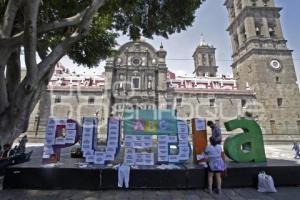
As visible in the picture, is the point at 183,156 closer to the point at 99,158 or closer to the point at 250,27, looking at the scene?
the point at 99,158

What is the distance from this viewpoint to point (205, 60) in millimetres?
56531

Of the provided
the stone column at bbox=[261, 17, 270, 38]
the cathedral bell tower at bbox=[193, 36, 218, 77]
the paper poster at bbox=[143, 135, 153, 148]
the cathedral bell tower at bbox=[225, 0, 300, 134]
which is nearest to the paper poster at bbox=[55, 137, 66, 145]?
the paper poster at bbox=[143, 135, 153, 148]

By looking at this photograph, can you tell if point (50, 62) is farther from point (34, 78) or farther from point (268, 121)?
point (268, 121)

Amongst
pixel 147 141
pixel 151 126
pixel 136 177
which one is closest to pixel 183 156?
pixel 147 141

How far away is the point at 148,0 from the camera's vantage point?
29.9ft

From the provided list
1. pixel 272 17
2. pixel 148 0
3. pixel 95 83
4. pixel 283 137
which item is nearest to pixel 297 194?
pixel 148 0

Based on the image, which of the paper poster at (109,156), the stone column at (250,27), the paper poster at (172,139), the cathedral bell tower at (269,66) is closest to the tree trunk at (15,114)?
the paper poster at (109,156)

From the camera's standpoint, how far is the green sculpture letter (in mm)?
7825

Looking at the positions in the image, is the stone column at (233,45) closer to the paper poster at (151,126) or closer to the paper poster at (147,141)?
the paper poster at (151,126)

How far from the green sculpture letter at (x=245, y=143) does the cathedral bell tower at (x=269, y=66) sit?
89.8ft

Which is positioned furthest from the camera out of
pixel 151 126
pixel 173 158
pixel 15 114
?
pixel 151 126

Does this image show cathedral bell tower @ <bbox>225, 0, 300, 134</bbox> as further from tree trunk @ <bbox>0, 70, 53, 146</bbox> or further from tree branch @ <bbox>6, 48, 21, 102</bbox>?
tree trunk @ <bbox>0, 70, 53, 146</bbox>

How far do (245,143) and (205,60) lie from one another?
51.1m

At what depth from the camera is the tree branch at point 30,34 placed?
5.05 meters
